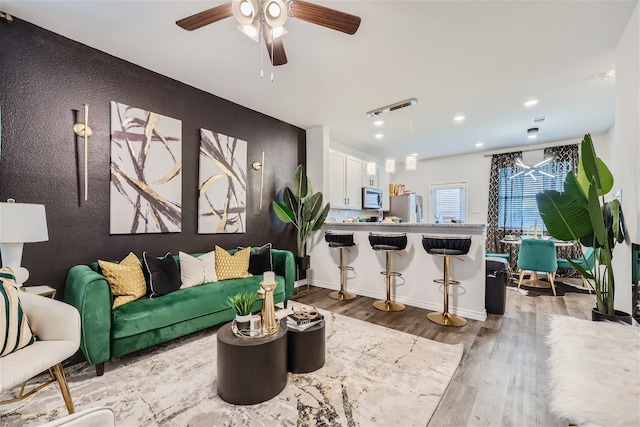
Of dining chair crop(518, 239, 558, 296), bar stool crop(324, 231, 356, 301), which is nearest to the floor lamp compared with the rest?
bar stool crop(324, 231, 356, 301)

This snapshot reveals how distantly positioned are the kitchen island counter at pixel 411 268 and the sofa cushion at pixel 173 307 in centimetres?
183

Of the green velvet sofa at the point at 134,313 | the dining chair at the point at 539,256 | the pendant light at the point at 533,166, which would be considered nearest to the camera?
the green velvet sofa at the point at 134,313

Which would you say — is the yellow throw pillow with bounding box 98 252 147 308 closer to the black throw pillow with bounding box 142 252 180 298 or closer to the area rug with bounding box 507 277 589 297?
the black throw pillow with bounding box 142 252 180 298

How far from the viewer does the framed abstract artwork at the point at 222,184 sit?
346cm

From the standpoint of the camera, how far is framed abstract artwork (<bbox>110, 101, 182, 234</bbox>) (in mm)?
→ 2732

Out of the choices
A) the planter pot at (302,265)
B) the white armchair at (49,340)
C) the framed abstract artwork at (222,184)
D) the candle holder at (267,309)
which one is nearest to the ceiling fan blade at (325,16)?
the candle holder at (267,309)

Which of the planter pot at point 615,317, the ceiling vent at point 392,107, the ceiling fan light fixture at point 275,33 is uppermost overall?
the ceiling vent at point 392,107

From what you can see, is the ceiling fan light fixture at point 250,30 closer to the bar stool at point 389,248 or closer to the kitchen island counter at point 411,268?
the bar stool at point 389,248

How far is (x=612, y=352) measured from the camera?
3.52 ft

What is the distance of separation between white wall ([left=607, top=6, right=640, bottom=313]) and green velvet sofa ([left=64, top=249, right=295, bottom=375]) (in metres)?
3.43

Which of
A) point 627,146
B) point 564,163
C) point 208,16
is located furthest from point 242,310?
point 564,163

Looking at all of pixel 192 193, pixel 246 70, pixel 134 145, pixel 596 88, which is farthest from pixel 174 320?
pixel 596 88

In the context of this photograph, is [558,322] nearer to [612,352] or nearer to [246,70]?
[612,352]

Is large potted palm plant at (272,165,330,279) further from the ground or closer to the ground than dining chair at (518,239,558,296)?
further from the ground
